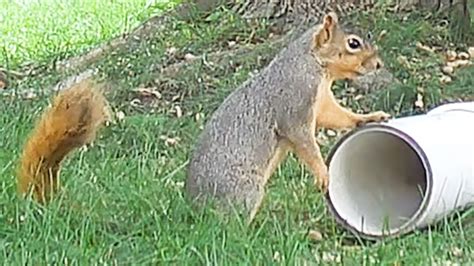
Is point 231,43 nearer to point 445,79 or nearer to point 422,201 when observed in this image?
point 445,79

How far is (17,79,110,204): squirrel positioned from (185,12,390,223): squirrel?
30cm

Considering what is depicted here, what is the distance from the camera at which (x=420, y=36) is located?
16.4 ft

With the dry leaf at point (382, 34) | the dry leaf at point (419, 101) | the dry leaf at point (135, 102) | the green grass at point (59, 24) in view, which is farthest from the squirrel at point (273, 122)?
the green grass at point (59, 24)

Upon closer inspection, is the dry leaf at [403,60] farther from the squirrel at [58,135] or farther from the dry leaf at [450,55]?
the squirrel at [58,135]

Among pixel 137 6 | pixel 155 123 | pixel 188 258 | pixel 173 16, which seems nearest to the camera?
pixel 188 258

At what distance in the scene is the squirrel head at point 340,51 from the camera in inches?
122

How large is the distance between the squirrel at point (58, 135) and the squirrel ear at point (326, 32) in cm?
57

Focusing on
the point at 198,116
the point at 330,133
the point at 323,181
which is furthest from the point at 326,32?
the point at 198,116

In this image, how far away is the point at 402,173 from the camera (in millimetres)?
3414

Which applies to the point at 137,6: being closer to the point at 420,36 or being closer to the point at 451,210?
the point at 420,36

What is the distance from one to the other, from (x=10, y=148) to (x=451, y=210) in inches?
57.4

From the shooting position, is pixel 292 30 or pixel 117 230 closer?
pixel 117 230

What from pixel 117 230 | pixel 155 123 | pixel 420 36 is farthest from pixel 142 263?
pixel 420 36

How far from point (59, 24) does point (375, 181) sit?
3.85m
